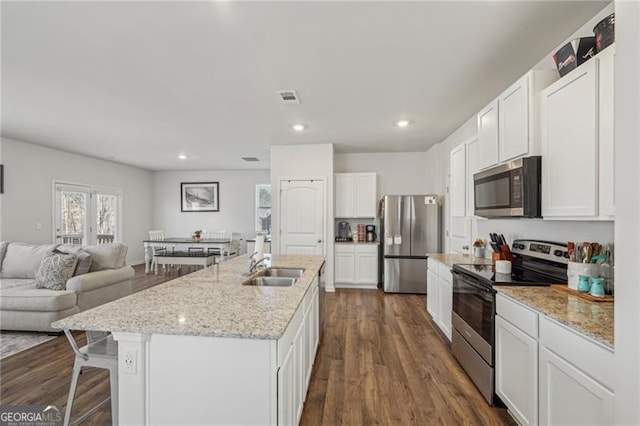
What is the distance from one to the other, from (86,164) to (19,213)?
1662mm

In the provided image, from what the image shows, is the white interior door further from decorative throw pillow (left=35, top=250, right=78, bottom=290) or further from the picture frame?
the picture frame

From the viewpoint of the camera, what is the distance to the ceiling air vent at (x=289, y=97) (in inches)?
116

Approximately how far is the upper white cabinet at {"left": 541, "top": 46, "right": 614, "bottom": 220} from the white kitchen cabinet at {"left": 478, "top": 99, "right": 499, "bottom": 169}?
1.70 feet

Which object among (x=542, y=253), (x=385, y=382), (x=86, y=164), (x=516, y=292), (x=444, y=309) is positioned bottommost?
(x=385, y=382)

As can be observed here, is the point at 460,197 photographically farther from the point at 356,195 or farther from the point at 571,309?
the point at 356,195

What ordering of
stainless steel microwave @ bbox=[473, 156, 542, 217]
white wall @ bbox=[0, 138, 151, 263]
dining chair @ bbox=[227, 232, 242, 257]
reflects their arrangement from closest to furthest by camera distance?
1. stainless steel microwave @ bbox=[473, 156, 542, 217]
2. white wall @ bbox=[0, 138, 151, 263]
3. dining chair @ bbox=[227, 232, 242, 257]

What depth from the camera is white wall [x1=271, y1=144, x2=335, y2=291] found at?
5074 millimetres

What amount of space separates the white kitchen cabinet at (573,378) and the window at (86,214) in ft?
24.2

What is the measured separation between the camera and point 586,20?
1891 mm

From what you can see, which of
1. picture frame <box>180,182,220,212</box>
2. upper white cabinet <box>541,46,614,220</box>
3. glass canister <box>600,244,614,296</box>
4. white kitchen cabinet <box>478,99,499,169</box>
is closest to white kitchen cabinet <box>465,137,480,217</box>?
white kitchen cabinet <box>478,99,499,169</box>

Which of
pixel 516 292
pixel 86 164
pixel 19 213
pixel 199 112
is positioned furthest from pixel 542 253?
pixel 86 164

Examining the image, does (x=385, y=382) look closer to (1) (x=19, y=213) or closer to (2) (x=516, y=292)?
(2) (x=516, y=292)

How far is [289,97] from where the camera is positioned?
307 cm

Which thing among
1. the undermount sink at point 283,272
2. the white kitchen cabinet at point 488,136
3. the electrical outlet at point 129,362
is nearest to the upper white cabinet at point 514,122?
the white kitchen cabinet at point 488,136
